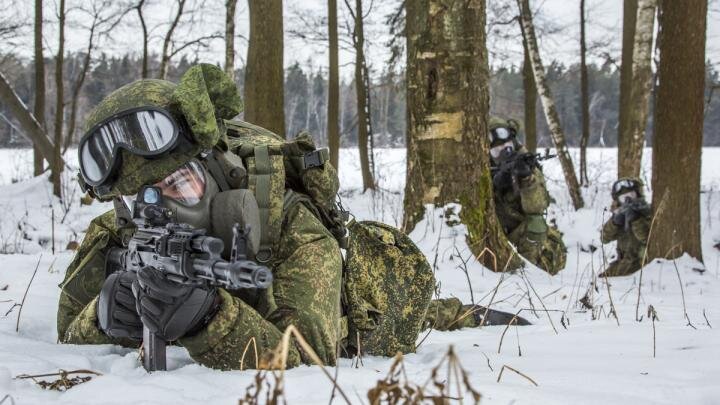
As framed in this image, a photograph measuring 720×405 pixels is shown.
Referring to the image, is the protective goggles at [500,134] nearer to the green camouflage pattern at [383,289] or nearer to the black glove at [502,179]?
the black glove at [502,179]

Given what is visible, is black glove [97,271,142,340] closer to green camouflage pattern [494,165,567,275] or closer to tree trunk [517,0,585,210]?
green camouflage pattern [494,165,567,275]

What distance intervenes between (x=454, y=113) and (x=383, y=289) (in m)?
2.21

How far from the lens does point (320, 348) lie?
2006mm

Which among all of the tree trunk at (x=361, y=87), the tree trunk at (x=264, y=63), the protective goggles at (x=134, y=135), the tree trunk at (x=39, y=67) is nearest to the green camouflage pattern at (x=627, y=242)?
the tree trunk at (x=264, y=63)

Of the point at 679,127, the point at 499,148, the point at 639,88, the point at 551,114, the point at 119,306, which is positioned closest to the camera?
the point at 119,306

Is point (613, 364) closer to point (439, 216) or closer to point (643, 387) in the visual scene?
point (643, 387)

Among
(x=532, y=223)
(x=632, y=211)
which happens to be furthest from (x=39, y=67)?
(x=632, y=211)

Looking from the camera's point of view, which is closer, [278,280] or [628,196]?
[278,280]

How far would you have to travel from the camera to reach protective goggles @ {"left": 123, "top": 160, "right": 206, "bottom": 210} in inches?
78.7

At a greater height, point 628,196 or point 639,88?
point 639,88

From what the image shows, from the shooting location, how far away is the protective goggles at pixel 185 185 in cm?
200

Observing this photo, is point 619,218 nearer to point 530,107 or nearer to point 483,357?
point 483,357

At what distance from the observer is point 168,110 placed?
2012mm

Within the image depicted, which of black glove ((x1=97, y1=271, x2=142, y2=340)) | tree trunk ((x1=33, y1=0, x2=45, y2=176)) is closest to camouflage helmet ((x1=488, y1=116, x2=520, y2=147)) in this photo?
black glove ((x1=97, y1=271, x2=142, y2=340))
